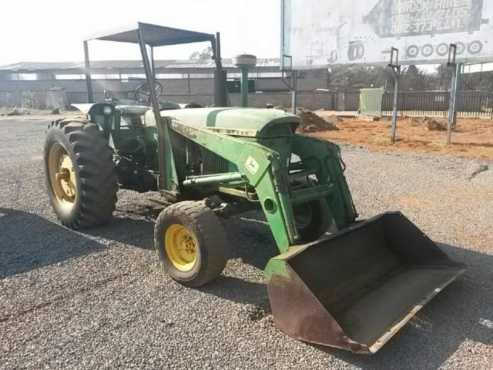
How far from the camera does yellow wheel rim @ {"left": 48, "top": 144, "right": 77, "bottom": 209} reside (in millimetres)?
5770

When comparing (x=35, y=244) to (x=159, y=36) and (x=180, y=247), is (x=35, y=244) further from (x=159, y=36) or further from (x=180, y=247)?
(x=159, y=36)

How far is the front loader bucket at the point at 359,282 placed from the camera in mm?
2963

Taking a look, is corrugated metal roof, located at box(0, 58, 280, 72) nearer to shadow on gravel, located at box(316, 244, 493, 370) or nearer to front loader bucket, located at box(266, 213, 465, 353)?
front loader bucket, located at box(266, 213, 465, 353)

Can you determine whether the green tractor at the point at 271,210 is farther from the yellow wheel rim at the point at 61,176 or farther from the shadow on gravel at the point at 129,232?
the shadow on gravel at the point at 129,232

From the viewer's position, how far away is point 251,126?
13.9 ft

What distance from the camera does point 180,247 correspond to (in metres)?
4.16

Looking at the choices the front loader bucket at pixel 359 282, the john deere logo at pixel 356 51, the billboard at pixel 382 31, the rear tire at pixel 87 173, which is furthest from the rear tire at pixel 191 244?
the john deere logo at pixel 356 51

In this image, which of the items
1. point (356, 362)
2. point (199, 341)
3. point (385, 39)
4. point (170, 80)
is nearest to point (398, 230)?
point (356, 362)

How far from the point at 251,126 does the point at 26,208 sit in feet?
13.3

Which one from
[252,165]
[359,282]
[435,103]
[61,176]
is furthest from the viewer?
[435,103]

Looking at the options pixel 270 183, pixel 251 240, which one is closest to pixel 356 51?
pixel 251 240

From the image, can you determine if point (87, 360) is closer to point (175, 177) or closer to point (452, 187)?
point (175, 177)

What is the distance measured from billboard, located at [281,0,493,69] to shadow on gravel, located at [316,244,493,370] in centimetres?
1183

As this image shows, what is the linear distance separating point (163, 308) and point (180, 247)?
69 cm
